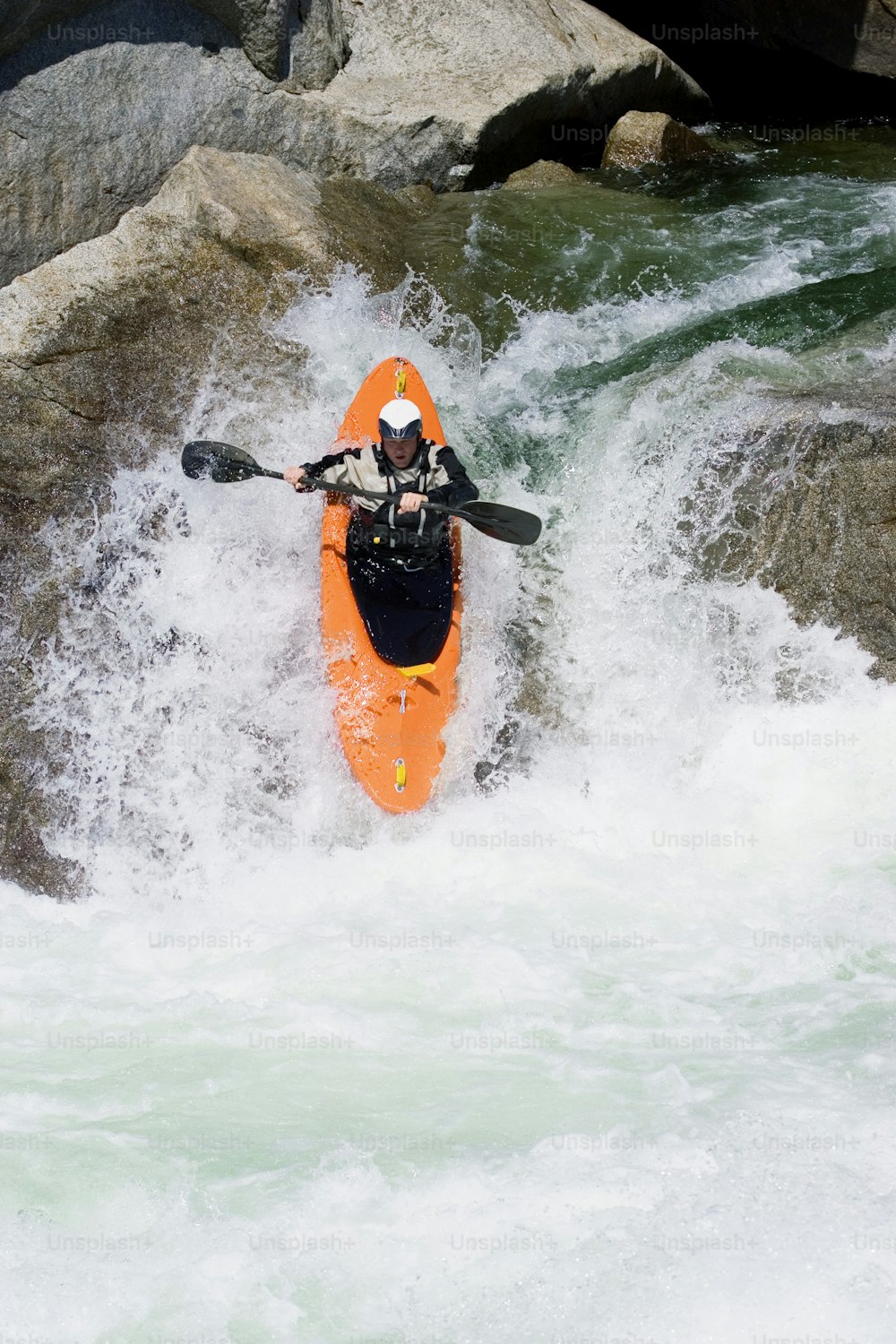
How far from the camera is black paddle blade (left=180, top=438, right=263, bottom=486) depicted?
5625mm

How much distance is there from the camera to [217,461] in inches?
222

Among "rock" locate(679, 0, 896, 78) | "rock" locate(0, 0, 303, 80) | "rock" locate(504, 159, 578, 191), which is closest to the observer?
"rock" locate(0, 0, 303, 80)

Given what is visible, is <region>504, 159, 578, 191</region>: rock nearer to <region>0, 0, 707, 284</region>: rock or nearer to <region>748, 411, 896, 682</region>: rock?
<region>0, 0, 707, 284</region>: rock

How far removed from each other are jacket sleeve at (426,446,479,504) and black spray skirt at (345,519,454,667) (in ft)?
0.69

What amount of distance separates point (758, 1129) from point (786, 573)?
8.74 feet

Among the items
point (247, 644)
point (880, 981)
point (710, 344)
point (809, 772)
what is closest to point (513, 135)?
point (710, 344)

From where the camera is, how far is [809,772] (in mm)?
5230

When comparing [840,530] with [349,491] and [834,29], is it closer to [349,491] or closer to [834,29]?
[349,491]

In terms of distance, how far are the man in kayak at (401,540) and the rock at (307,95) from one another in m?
2.51

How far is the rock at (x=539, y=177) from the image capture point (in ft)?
27.8

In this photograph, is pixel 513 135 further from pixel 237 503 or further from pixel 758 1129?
pixel 758 1129

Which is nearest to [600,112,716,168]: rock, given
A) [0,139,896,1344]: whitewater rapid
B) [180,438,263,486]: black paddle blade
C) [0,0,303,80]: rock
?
[0,139,896,1344]: whitewater rapid

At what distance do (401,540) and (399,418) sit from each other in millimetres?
516

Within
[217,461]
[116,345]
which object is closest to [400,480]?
[217,461]
